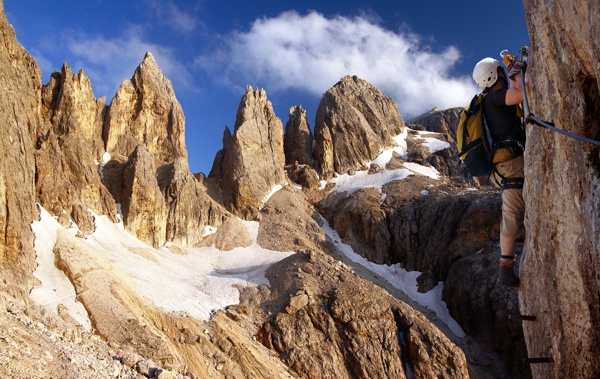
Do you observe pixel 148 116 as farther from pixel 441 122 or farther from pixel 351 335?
pixel 441 122

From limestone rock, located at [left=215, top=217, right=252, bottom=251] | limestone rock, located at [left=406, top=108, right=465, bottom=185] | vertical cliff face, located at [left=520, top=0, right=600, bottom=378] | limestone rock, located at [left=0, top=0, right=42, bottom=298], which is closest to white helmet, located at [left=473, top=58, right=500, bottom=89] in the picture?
vertical cliff face, located at [left=520, top=0, right=600, bottom=378]

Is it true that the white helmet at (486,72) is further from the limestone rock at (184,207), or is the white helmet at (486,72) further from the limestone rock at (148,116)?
the limestone rock at (148,116)

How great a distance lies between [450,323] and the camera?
44.0 metres

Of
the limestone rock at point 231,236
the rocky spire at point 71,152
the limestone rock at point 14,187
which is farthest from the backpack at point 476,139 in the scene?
the limestone rock at point 231,236

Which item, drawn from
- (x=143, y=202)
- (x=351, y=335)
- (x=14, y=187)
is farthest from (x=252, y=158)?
(x=14, y=187)

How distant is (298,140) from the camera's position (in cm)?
7675

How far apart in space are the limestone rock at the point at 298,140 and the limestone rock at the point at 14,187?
4469 cm

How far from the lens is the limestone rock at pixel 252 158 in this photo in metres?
58.6

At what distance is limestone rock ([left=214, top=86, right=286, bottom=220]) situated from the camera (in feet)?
192

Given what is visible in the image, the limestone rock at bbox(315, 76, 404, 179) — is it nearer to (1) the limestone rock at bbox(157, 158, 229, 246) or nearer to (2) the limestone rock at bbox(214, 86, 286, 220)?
(2) the limestone rock at bbox(214, 86, 286, 220)

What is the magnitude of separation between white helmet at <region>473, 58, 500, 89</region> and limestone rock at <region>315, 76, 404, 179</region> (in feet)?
213

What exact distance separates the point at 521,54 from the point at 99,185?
43291 millimetres

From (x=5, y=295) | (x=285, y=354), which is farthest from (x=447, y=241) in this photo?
(x=5, y=295)

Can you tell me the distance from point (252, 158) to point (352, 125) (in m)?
22.4
